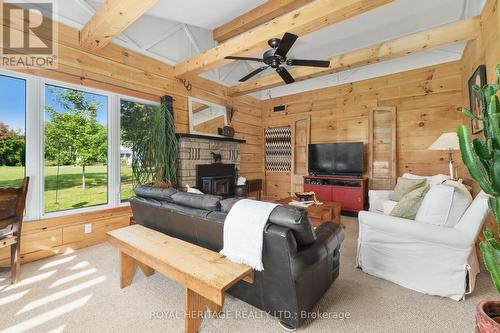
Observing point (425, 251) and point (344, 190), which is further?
point (344, 190)

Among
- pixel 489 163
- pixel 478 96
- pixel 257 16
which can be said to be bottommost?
pixel 489 163

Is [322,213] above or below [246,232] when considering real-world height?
below

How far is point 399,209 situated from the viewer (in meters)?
2.27

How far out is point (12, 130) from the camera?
102 inches

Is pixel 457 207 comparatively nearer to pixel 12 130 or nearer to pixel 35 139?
pixel 35 139

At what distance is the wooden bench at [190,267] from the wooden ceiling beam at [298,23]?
2.57 metres

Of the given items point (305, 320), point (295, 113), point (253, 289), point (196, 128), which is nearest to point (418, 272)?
point (305, 320)

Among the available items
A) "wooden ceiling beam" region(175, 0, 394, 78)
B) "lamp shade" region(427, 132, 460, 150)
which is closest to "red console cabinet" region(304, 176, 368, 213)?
"lamp shade" region(427, 132, 460, 150)

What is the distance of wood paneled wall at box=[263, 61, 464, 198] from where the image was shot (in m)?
4.08

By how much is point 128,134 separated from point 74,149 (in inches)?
29.6

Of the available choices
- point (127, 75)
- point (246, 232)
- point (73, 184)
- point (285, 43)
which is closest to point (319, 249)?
point (246, 232)

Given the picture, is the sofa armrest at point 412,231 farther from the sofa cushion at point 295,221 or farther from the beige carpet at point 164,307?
the sofa cushion at point 295,221

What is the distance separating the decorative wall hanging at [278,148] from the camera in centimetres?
604

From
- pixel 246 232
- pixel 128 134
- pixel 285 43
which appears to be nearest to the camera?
pixel 246 232
